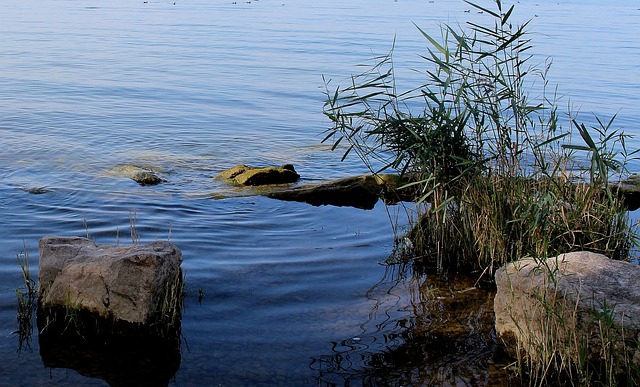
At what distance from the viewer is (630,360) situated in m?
5.24

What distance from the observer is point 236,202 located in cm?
1084

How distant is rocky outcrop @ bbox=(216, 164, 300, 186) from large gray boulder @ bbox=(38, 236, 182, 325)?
211 inches

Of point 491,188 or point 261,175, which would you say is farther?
point 261,175

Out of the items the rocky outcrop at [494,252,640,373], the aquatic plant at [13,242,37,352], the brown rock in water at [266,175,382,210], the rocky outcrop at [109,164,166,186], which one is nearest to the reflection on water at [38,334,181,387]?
the aquatic plant at [13,242,37,352]

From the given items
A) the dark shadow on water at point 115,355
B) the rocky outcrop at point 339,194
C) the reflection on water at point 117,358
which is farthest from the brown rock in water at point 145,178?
the reflection on water at point 117,358

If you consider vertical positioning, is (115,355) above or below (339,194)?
below

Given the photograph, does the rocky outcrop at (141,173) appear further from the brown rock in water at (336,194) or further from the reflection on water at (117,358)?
the reflection on water at (117,358)

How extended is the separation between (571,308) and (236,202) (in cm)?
620

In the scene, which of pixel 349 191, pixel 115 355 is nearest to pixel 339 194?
pixel 349 191

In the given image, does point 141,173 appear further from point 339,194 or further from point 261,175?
point 339,194

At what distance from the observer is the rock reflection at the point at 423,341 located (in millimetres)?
5758

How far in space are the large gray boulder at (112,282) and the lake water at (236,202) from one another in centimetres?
45

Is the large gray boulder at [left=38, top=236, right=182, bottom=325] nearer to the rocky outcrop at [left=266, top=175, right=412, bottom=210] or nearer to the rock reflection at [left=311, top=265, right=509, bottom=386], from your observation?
the rock reflection at [left=311, top=265, right=509, bottom=386]

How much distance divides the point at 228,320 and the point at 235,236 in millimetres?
2723
